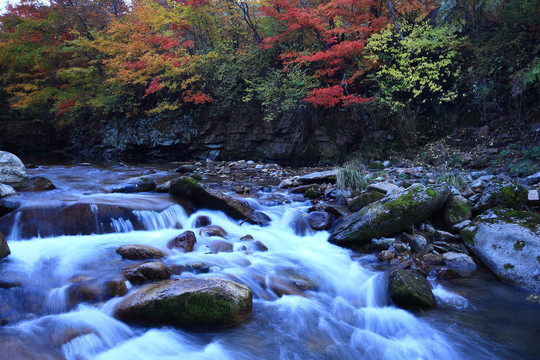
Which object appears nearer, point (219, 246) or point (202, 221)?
point (219, 246)

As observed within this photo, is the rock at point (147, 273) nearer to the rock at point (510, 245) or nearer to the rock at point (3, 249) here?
the rock at point (3, 249)

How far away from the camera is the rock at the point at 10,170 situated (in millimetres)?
7039

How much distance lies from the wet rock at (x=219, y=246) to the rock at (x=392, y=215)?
6.00 ft

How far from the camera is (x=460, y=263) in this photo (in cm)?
447

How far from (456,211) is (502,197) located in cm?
72

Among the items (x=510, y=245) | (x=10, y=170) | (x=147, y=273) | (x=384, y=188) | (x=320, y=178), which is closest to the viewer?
(x=147, y=273)

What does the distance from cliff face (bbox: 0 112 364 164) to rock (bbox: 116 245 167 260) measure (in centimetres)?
916

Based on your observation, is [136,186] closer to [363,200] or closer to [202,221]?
[202,221]

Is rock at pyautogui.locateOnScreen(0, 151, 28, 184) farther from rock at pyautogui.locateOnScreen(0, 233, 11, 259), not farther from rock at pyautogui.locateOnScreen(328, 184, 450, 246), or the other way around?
rock at pyautogui.locateOnScreen(328, 184, 450, 246)

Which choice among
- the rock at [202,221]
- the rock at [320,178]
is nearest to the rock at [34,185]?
the rock at [202,221]

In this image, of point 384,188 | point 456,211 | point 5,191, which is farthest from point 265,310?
point 5,191

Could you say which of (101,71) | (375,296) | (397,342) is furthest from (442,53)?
(101,71)

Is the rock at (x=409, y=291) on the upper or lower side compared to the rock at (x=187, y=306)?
lower

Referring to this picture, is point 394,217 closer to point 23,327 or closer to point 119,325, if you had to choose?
point 119,325
